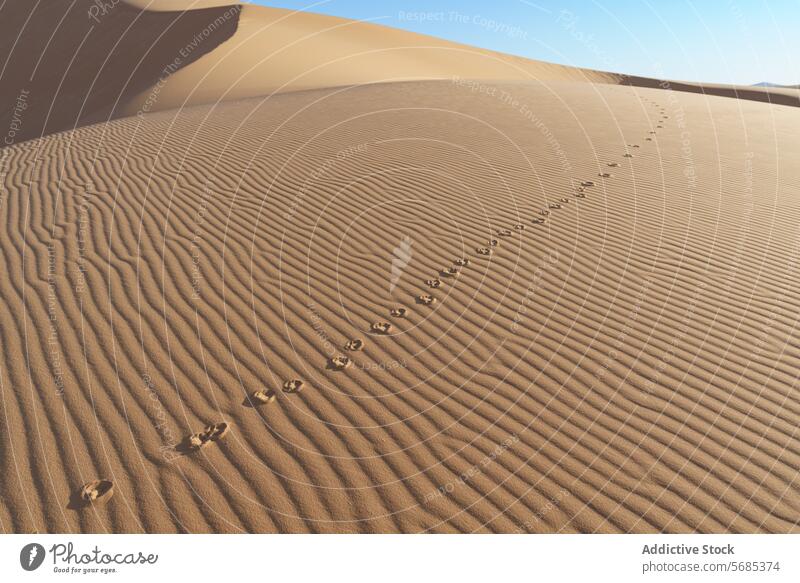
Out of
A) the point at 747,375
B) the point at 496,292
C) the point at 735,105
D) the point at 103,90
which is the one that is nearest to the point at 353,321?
the point at 496,292

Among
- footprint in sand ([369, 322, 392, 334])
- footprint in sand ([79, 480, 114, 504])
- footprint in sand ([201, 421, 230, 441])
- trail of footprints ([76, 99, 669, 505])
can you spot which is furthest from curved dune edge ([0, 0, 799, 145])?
footprint in sand ([79, 480, 114, 504])

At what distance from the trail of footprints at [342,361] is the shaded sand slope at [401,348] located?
0.07 metres

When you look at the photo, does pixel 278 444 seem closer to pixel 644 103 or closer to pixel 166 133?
pixel 166 133

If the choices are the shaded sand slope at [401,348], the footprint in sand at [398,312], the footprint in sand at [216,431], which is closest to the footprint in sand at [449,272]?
the shaded sand slope at [401,348]

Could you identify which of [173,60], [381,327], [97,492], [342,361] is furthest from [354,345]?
[173,60]

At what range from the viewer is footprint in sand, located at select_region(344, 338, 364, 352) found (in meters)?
4.97

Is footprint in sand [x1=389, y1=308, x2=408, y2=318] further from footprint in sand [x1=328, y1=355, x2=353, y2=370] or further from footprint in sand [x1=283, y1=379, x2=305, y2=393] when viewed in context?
footprint in sand [x1=283, y1=379, x2=305, y2=393]

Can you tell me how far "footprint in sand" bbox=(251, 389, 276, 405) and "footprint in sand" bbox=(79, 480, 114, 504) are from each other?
3.98 ft

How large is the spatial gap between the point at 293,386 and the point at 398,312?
5.22 feet

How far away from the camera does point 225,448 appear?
3828 millimetres

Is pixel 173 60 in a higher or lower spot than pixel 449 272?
higher

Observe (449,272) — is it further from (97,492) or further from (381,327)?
(97,492)

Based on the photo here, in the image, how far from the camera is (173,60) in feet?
104

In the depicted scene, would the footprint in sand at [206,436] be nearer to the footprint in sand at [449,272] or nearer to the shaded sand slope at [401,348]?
the shaded sand slope at [401,348]
